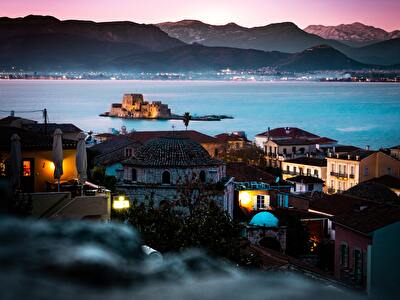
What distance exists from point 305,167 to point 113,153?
54.8 ft

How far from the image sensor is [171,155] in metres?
22.3

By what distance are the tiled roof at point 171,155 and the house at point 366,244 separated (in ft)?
15.3

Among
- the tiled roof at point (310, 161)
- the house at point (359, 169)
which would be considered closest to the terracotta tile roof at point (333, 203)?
the house at point (359, 169)

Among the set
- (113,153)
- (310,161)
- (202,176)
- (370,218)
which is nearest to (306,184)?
(310,161)

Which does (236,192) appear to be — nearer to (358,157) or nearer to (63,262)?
(358,157)

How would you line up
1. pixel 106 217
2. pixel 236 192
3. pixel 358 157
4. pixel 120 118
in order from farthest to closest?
pixel 120 118, pixel 358 157, pixel 236 192, pixel 106 217

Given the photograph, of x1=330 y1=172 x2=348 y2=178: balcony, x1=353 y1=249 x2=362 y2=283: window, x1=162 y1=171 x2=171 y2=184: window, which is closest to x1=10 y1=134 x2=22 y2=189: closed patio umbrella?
x1=353 y1=249 x2=362 y2=283: window

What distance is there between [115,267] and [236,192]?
29.0 metres

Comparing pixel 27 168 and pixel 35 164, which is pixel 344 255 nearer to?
pixel 35 164

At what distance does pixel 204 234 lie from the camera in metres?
11.0

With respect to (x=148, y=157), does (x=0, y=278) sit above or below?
above

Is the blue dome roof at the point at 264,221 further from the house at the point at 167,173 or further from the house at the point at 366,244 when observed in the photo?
the house at the point at 366,244

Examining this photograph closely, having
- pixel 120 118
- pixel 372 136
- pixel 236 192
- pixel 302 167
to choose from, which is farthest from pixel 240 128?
pixel 236 192

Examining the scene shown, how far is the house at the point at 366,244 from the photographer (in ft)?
53.0
